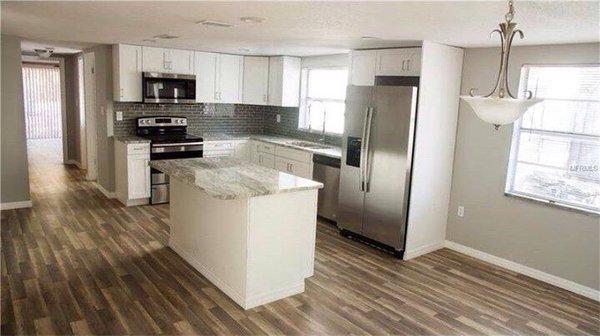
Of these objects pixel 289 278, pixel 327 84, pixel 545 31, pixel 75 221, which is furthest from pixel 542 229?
pixel 75 221

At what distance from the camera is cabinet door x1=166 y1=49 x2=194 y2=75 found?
20.1 feet

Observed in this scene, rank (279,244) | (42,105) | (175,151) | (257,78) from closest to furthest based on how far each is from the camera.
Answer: (279,244) → (175,151) → (257,78) → (42,105)

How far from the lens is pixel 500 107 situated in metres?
1.80

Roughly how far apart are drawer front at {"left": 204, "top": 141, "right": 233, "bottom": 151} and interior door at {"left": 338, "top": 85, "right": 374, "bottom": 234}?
2291mm

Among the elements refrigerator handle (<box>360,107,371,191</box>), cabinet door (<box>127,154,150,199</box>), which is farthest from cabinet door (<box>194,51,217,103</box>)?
refrigerator handle (<box>360,107,371,191</box>)

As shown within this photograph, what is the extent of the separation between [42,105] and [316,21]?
10.8 meters

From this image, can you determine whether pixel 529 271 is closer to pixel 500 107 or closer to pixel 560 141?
pixel 560 141

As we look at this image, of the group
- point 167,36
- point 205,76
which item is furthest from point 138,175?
point 167,36

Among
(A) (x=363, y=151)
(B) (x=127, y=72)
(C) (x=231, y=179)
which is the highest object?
(B) (x=127, y=72)

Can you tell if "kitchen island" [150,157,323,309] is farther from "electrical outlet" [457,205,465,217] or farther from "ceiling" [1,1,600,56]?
"electrical outlet" [457,205,465,217]

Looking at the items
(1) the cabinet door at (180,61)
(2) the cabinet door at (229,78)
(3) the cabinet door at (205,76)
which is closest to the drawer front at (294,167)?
(2) the cabinet door at (229,78)

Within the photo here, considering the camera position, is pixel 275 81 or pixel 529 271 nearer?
pixel 529 271

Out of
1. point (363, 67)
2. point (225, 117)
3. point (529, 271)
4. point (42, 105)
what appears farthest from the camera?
point (42, 105)

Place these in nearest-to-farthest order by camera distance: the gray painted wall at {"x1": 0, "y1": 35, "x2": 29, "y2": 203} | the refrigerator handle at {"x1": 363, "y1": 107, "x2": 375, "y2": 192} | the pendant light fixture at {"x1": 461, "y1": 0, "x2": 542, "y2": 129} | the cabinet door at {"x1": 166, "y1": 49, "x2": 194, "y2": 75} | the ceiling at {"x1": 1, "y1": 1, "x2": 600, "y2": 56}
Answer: the pendant light fixture at {"x1": 461, "y1": 0, "x2": 542, "y2": 129}, the ceiling at {"x1": 1, "y1": 1, "x2": 600, "y2": 56}, the refrigerator handle at {"x1": 363, "y1": 107, "x2": 375, "y2": 192}, the gray painted wall at {"x1": 0, "y1": 35, "x2": 29, "y2": 203}, the cabinet door at {"x1": 166, "y1": 49, "x2": 194, "y2": 75}
